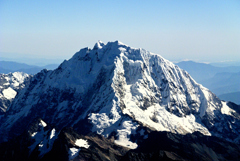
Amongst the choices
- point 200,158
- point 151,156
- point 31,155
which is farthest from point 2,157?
point 200,158

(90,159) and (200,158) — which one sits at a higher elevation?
(90,159)

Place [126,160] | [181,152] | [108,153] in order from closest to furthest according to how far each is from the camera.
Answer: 1. [126,160]
2. [108,153]
3. [181,152]

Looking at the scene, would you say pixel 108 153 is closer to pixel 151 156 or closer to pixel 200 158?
pixel 151 156

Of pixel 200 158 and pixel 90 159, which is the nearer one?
pixel 90 159

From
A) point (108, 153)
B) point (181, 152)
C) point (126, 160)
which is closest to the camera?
point (126, 160)

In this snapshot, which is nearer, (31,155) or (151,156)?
(151,156)

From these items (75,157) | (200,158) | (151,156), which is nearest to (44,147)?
(75,157)

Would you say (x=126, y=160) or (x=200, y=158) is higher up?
(x=126, y=160)

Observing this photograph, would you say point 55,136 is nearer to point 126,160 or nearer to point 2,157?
point 2,157
